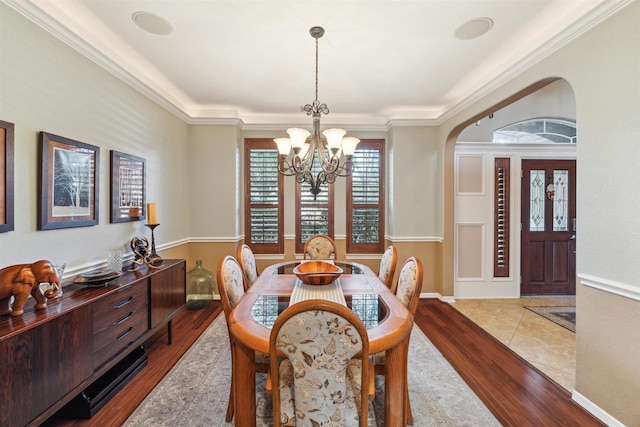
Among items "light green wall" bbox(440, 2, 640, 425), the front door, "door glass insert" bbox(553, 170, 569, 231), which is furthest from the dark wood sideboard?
"door glass insert" bbox(553, 170, 569, 231)

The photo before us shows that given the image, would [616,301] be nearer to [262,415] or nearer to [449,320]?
[449,320]

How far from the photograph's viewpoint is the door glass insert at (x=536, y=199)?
4461 millimetres

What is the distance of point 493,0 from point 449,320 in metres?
3.20

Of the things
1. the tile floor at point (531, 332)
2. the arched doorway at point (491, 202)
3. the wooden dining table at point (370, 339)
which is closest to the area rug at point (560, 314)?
the tile floor at point (531, 332)

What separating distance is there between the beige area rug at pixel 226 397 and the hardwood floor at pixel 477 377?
0.33ft

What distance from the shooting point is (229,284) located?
6.34 feet

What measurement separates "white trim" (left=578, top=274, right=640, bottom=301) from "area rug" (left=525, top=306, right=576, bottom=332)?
1.84 m

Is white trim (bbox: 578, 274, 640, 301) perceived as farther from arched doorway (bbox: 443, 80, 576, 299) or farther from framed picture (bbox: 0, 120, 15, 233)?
framed picture (bbox: 0, 120, 15, 233)

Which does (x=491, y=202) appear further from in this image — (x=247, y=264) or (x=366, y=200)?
(x=247, y=264)

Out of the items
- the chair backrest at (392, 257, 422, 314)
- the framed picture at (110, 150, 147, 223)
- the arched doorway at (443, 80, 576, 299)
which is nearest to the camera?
the chair backrest at (392, 257, 422, 314)

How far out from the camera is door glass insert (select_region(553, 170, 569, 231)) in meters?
4.48

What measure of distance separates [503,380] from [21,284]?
330 centimetres

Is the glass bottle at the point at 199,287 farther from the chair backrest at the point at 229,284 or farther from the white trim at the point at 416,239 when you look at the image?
the white trim at the point at 416,239

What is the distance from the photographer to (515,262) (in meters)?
4.42
